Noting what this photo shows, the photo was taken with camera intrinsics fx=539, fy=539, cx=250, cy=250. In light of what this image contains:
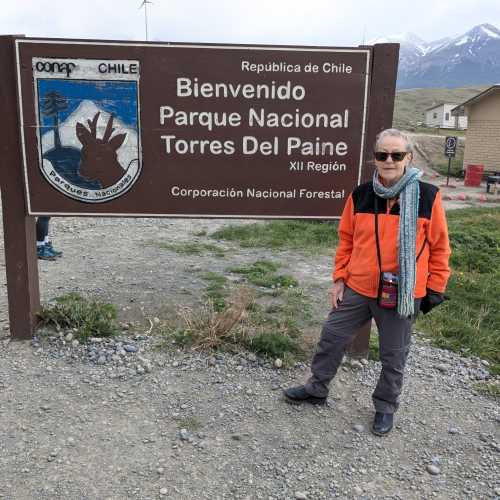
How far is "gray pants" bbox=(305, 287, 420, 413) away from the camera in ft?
11.0

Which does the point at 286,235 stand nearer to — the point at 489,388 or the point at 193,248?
the point at 193,248

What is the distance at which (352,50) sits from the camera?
4.06 meters

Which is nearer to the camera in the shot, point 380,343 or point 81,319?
point 380,343

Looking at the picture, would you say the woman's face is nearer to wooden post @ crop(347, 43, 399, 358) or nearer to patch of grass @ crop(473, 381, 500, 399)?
wooden post @ crop(347, 43, 399, 358)

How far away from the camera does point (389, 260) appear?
3234mm

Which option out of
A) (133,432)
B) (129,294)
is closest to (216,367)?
(133,432)

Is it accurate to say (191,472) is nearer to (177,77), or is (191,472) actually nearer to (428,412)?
(428,412)

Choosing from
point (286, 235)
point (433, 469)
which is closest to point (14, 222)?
point (433, 469)

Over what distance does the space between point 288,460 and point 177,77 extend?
2.80m

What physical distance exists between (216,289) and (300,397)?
2440 mm

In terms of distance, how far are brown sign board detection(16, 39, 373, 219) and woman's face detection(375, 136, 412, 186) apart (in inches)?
43.0

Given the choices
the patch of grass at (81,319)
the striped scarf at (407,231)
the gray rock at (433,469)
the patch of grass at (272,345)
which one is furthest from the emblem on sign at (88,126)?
the gray rock at (433,469)

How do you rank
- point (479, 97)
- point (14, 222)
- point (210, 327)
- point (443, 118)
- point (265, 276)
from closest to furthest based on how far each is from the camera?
point (14, 222)
point (210, 327)
point (265, 276)
point (479, 97)
point (443, 118)

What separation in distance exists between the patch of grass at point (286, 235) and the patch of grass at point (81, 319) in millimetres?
4020
